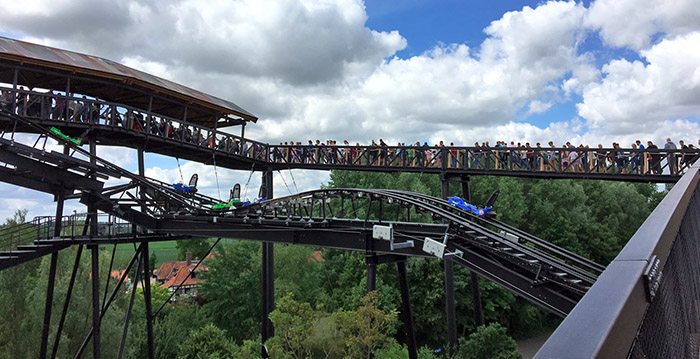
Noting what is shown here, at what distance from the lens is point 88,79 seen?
16.9 m

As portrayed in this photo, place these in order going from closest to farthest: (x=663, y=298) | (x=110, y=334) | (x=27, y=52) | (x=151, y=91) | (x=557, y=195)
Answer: (x=663, y=298) < (x=27, y=52) < (x=151, y=91) < (x=110, y=334) < (x=557, y=195)

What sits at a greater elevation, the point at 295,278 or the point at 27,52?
the point at 27,52

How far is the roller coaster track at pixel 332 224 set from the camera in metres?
9.03

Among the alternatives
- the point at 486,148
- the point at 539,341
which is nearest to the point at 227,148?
the point at 486,148

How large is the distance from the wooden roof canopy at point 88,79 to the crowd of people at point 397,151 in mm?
1019

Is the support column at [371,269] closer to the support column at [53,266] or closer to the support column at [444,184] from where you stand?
the support column at [444,184]

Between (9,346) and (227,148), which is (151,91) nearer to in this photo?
(227,148)

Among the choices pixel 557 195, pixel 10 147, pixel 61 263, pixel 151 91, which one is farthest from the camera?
pixel 557 195

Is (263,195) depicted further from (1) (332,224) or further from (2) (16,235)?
(2) (16,235)

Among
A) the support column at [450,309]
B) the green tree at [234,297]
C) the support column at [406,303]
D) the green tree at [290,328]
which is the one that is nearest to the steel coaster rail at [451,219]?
the support column at [406,303]

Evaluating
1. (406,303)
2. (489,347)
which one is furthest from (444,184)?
(406,303)

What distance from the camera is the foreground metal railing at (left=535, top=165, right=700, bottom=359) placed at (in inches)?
→ 36.4

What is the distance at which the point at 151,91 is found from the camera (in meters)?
19.0

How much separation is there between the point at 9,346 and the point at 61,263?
6676 mm
